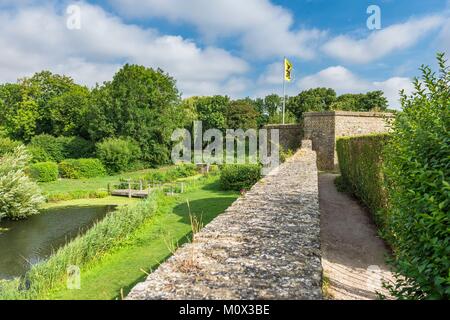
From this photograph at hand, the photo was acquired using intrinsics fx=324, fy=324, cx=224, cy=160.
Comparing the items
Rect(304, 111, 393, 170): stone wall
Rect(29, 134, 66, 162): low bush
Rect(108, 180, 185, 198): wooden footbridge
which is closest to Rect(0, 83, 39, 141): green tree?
Rect(29, 134, 66, 162): low bush

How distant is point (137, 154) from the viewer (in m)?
31.6

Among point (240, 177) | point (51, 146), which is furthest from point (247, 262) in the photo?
point (51, 146)

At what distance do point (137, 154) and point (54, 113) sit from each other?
14.1m

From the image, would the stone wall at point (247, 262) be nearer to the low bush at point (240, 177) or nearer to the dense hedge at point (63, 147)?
the low bush at point (240, 177)

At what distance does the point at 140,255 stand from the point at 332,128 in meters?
15.4

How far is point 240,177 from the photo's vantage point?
18.8 meters

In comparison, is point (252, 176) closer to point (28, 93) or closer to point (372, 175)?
point (372, 175)

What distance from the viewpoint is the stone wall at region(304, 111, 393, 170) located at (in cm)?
2030

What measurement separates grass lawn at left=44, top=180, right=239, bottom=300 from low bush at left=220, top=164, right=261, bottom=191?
9.09 ft

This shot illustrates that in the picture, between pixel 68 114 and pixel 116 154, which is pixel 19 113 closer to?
pixel 68 114

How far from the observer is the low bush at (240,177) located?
18469 mm

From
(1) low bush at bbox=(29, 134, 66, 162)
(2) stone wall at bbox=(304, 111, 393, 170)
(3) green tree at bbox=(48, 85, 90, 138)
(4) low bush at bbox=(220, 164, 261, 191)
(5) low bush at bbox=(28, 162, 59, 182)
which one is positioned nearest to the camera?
(4) low bush at bbox=(220, 164, 261, 191)

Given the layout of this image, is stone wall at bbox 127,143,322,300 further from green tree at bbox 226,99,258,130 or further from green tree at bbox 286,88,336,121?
green tree at bbox 226,99,258,130
